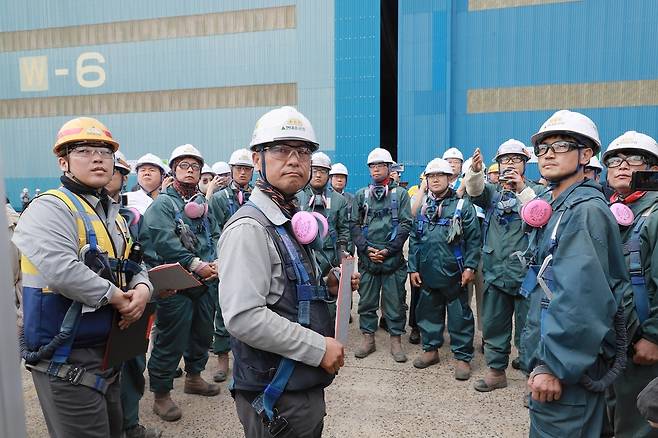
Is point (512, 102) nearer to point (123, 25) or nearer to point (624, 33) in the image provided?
point (624, 33)

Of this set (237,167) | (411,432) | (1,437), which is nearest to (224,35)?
(237,167)

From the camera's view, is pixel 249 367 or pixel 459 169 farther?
pixel 459 169

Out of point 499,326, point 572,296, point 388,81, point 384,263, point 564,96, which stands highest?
point 388,81

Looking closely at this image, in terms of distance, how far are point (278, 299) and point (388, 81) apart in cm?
1929

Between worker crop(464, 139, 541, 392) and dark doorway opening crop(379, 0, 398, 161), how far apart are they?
13536mm

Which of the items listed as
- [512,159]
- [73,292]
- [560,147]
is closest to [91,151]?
[73,292]

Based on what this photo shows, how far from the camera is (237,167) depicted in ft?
20.8

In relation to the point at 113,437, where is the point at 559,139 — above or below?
above

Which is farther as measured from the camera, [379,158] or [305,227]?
[379,158]

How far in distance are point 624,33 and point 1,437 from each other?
57.4ft

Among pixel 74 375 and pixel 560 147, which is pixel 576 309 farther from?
pixel 74 375

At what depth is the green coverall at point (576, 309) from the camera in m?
2.01

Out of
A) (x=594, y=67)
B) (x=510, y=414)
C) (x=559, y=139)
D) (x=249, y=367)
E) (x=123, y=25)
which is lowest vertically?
(x=510, y=414)

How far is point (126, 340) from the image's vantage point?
100 inches
